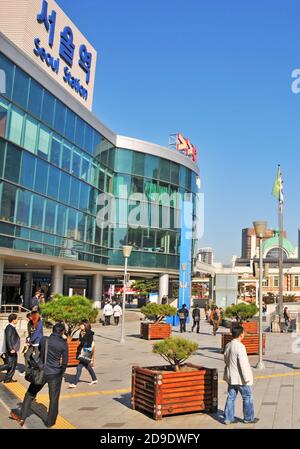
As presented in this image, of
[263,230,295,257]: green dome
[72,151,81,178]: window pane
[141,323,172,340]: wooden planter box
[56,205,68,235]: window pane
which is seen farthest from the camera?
[263,230,295,257]: green dome

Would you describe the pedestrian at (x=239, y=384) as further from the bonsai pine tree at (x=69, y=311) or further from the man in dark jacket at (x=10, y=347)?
the bonsai pine tree at (x=69, y=311)

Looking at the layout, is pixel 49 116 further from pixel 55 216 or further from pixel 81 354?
pixel 81 354

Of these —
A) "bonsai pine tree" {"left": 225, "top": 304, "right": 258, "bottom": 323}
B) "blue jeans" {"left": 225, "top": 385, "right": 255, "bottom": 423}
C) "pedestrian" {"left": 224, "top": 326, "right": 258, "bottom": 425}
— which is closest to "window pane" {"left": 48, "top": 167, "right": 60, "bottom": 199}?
"bonsai pine tree" {"left": 225, "top": 304, "right": 258, "bottom": 323}

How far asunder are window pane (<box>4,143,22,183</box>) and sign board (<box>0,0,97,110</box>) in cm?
686

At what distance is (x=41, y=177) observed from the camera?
28172 millimetres

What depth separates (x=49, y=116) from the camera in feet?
94.8

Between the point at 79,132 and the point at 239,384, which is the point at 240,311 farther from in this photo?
the point at 79,132

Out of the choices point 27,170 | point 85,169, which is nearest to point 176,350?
point 27,170

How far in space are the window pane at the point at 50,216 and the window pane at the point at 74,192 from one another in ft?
8.31

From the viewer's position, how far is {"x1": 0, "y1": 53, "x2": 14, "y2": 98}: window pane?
24.2 m

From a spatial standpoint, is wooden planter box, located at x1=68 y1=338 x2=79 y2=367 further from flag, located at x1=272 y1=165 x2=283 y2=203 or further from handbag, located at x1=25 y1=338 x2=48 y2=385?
flag, located at x1=272 y1=165 x2=283 y2=203

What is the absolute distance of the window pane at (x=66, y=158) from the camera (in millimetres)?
30766

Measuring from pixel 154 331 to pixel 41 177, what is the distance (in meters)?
11.7

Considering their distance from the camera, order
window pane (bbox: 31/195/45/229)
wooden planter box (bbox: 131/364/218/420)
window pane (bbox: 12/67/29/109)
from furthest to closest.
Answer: window pane (bbox: 31/195/45/229)
window pane (bbox: 12/67/29/109)
wooden planter box (bbox: 131/364/218/420)
